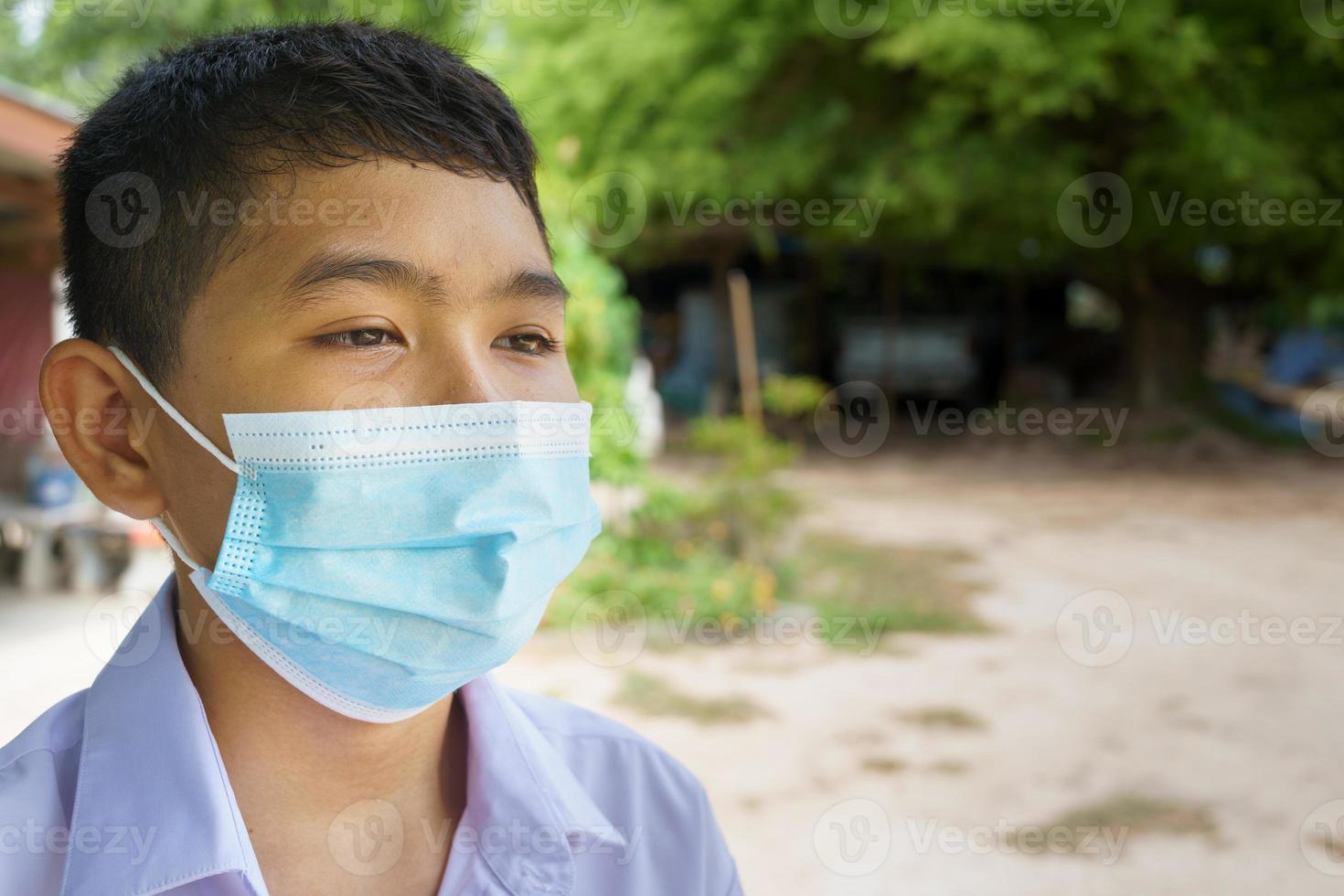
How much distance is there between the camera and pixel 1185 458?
1164cm

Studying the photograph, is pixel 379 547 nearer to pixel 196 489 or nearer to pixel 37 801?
pixel 196 489

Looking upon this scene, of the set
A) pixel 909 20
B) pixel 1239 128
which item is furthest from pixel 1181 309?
pixel 909 20

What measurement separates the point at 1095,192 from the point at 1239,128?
1.99m

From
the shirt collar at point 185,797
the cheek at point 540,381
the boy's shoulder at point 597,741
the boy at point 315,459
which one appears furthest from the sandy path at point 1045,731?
the cheek at point 540,381

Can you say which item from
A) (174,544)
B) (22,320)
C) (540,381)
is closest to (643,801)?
(540,381)

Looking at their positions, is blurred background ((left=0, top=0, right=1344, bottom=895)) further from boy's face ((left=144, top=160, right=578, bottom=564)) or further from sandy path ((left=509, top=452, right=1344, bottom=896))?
boy's face ((left=144, top=160, right=578, bottom=564))

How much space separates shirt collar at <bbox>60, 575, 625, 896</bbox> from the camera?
3.57 ft

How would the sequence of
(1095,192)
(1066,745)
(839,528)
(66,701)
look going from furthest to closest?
(1095,192)
(839,528)
(1066,745)
(66,701)

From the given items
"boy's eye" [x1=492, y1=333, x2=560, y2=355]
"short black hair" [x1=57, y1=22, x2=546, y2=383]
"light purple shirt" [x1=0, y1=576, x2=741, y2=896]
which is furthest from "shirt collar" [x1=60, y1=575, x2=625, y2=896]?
"boy's eye" [x1=492, y1=333, x2=560, y2=355]

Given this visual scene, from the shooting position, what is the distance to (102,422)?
125 centimetres

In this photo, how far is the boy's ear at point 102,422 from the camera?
1.24 metres

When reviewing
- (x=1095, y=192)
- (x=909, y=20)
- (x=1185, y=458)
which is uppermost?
(x=909, y=20)

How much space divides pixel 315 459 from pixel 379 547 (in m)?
0.14

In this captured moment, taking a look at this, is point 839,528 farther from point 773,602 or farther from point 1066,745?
point 1066,745
